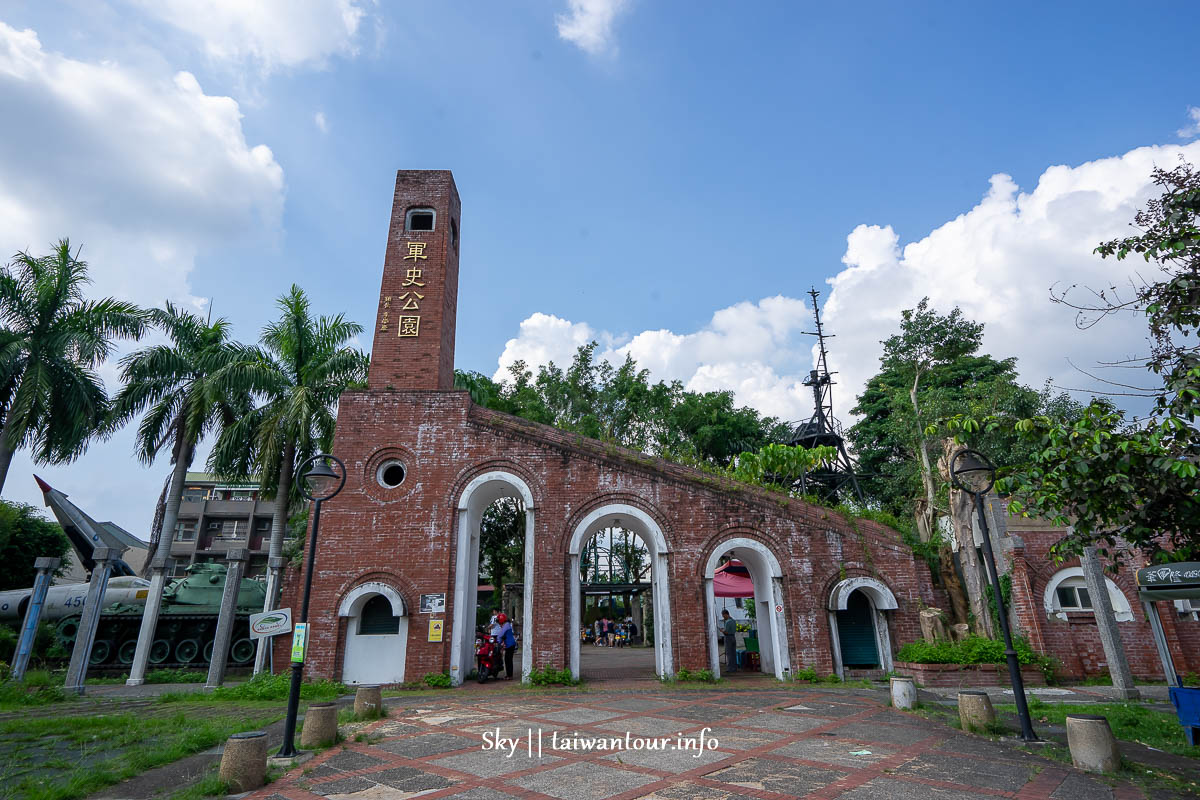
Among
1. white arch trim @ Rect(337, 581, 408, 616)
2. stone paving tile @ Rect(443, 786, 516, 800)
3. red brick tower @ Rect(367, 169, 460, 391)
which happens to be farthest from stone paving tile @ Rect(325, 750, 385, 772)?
red brick tower @ Rect(367, 169, 460, 391)

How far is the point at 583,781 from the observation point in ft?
19.0

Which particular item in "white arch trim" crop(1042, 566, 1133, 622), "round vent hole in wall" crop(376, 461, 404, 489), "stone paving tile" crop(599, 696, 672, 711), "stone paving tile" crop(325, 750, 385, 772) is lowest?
"stone paving tile" crop(325, 750, 385, 772)

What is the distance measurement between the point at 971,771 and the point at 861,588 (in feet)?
26.6

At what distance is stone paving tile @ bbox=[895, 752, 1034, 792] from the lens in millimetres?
5719

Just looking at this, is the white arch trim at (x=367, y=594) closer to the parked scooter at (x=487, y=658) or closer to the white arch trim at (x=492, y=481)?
the parked scooter at (x=487, y=658)

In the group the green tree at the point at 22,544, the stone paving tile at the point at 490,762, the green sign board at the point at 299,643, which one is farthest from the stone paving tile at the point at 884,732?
the green tree at the point at 22,544

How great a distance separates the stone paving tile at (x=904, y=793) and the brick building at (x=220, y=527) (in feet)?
144

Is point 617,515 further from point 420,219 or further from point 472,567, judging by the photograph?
point 420,219

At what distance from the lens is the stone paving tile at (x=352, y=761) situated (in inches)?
249

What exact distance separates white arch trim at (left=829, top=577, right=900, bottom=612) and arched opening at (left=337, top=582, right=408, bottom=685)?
947 centimetres

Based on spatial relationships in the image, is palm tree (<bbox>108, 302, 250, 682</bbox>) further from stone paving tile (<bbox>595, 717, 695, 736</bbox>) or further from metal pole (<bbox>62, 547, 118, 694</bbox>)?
stone paving tile (<bbox>595, 717, 695, 736</bbox>)

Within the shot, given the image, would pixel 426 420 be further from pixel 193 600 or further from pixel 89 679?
pixel 89 679

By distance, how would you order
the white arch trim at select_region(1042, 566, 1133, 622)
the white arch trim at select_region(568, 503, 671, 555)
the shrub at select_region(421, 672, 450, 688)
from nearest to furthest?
the shrub at select_region(421, 672, 450, 688), the white arch trim at select_region(1042, 566, 1133, 622), the white arch trim at select_region(568, 503, 671, 555)

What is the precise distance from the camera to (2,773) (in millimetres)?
6016
